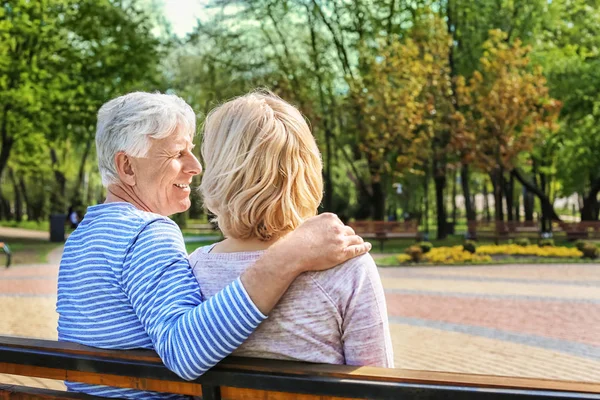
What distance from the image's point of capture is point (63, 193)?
42750 mm

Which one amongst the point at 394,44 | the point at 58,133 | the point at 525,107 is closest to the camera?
the point at 525,107

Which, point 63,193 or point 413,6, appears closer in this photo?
point 413,6

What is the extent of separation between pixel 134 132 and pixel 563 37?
110ft

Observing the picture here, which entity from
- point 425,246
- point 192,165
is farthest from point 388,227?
point 192,165

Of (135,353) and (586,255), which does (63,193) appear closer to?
(586,255)

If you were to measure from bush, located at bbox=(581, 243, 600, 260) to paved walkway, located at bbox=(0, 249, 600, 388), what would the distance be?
3097 mm

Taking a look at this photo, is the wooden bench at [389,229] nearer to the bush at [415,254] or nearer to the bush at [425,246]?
the bush at [425,246]

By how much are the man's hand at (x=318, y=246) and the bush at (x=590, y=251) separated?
1801 cm

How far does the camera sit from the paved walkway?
256 inches

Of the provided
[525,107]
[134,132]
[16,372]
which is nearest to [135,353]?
[16,372]

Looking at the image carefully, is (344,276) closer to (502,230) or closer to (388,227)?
(502,230)

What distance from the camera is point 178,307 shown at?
1.77 metres

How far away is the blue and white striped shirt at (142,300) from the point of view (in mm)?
1674

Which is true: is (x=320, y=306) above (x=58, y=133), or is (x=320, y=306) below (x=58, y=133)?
below
